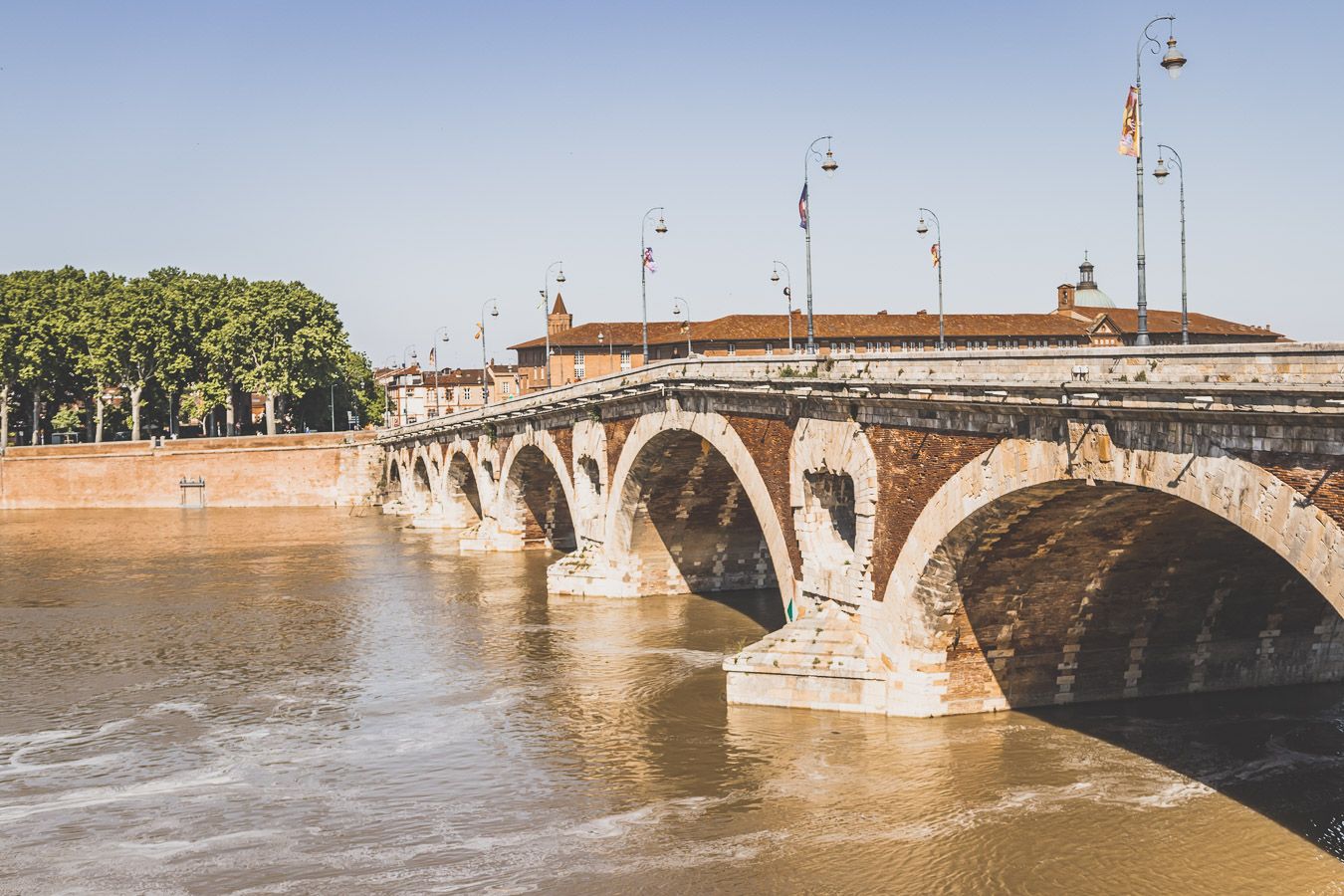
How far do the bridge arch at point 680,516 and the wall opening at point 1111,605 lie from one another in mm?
12908

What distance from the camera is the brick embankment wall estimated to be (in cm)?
9331

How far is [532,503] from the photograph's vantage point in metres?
57.2

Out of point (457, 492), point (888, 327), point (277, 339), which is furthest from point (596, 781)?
point (888, 327)

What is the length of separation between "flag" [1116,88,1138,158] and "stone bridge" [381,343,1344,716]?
16.5 feet

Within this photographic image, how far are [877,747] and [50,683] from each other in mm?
21664

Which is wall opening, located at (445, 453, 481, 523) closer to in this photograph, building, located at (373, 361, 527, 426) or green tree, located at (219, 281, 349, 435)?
green tree, located at (219, 281, 349, 435)

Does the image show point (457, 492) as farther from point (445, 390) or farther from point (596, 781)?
point (445, 390)

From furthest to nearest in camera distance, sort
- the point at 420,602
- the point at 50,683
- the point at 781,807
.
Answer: the point at 420,602 → the point at 50,683 → the point at 781,807

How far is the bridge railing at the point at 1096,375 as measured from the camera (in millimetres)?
14367

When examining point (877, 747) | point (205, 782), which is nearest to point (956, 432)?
point (877, 747)

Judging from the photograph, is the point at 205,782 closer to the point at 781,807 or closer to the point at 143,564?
the point at 781,807

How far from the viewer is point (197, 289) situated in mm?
98000

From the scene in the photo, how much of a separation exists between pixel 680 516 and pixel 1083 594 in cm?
1913

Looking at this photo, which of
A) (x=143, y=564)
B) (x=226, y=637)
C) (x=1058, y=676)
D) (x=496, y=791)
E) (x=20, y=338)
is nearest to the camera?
(x=496, y=791)
